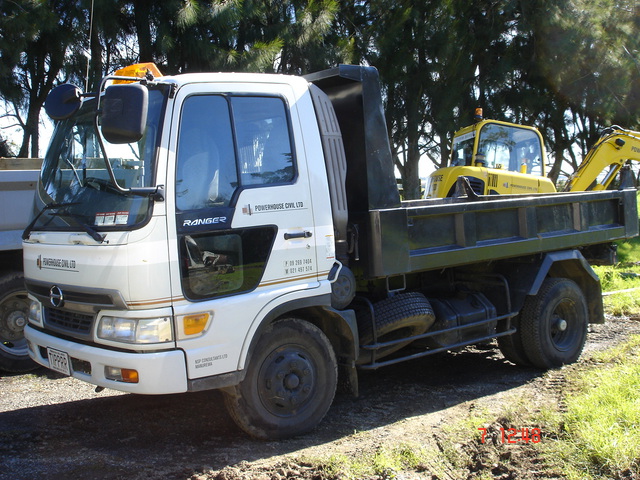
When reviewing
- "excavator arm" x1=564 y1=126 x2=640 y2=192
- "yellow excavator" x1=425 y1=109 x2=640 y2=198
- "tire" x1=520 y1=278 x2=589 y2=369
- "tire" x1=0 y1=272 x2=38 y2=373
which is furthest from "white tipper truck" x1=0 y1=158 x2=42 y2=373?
"excavator arm" x1=564 y1=126 x2=640 y2=192

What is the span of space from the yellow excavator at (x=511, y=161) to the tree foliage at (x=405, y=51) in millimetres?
3206

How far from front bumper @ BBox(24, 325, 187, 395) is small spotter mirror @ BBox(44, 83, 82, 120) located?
58.3 inches

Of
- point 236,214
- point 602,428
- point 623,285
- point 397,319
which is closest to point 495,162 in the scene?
point 623,285

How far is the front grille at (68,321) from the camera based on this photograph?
13.2 feet

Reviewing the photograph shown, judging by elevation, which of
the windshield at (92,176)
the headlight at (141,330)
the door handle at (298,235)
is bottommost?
the headlight at (141,330)

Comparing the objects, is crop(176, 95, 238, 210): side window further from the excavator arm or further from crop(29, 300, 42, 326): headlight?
the excavator arm

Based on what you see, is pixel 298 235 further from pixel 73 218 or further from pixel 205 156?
pixel 73 218

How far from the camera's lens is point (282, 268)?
4281mm

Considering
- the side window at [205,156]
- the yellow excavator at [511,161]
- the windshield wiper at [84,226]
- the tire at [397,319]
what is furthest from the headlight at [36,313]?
the yellow excavator at [511,161]

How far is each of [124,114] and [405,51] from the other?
12876 mm

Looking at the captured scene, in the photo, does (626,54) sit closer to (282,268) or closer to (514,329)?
(514,329)

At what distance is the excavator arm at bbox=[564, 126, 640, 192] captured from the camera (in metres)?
11.5

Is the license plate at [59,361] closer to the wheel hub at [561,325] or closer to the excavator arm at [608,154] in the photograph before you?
the wheel hub at [561,325]

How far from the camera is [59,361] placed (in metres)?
4.19
